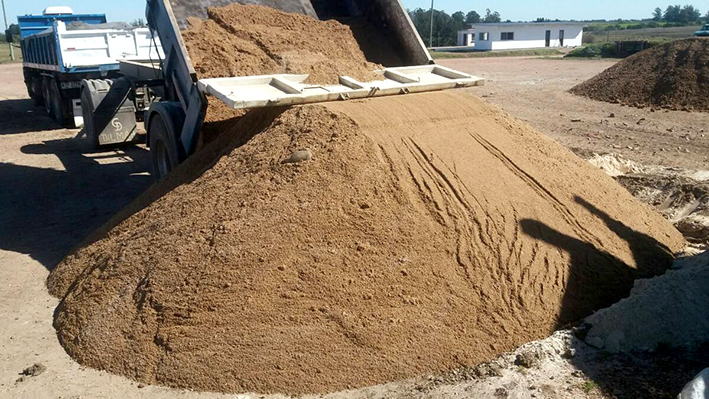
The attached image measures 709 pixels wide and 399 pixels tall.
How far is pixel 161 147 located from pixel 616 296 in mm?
5564

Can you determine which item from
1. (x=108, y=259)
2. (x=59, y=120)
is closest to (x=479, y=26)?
(x=59, y=120)

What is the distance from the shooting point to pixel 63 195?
947cm

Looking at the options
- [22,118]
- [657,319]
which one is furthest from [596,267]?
[22,118]

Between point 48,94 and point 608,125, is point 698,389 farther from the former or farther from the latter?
point 48,94

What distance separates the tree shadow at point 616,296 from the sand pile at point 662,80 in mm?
11989

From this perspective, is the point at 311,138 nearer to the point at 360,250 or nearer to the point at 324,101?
the point at 324,101

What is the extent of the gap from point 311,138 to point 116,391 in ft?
8.03

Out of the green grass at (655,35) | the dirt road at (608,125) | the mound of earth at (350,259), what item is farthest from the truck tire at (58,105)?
the green grass at (655,35)

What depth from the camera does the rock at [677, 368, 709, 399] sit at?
11.2 feet

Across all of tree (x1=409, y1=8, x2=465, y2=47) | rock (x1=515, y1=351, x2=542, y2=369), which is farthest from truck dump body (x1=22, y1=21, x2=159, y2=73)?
tree (x1=409, y1=8, x2=465, y2=47)

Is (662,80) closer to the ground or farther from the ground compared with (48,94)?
closer to the ground

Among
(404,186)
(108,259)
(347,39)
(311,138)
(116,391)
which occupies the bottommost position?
(116,391)

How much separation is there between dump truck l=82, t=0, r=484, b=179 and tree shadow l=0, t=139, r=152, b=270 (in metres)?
1.21

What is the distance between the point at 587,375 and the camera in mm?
4113
